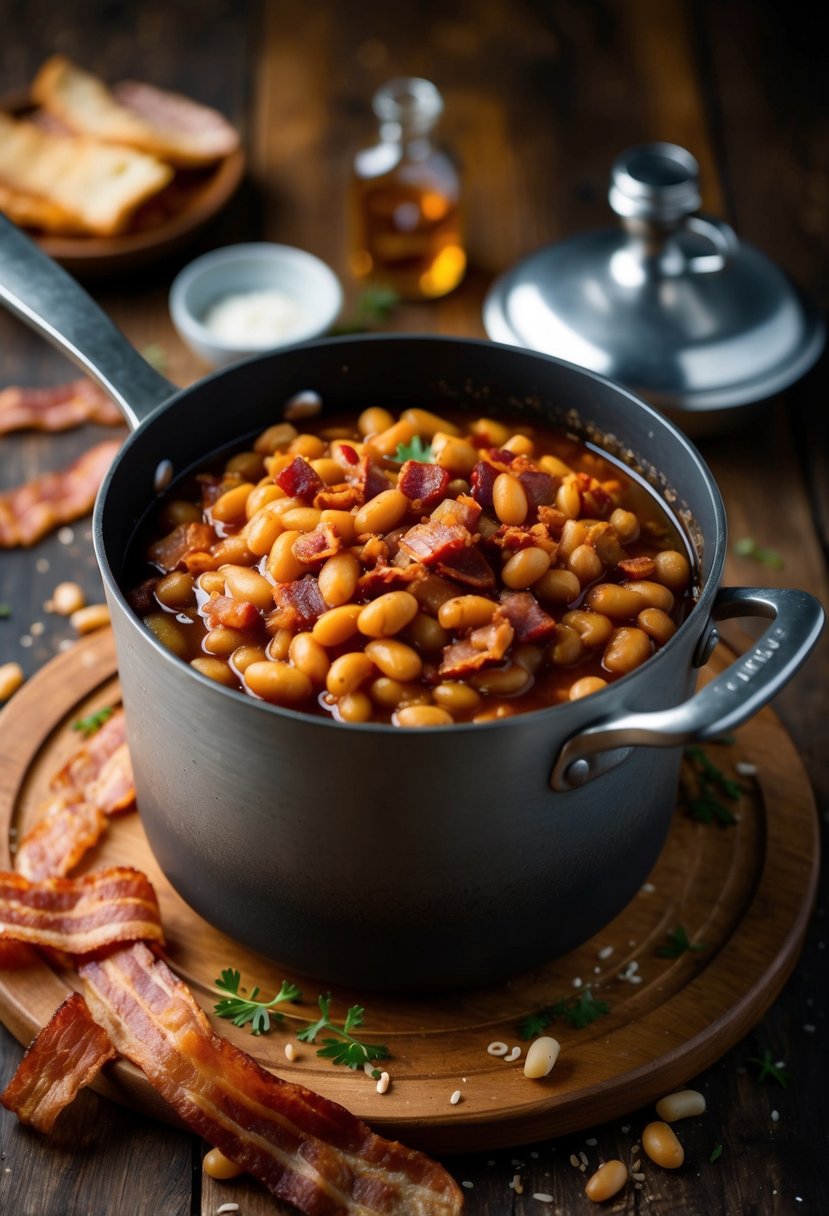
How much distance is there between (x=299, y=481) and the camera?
9.68 feet

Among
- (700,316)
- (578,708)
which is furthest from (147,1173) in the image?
(700,316)

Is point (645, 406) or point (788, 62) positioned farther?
point (788, 62)

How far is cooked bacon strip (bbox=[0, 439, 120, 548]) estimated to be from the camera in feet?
13.4

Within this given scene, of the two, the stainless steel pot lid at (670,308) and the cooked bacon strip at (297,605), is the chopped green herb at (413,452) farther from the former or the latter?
the stainless steel pot lid at (670,308)

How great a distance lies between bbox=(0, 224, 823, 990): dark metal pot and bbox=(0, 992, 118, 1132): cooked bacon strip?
33 centimetres

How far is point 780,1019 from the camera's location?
303 centimetres

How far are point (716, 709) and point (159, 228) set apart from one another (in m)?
3.32

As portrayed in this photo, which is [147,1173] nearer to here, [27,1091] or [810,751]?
[27,1091]

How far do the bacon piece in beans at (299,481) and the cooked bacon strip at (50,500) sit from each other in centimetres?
128

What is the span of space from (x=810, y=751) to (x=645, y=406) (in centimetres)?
110

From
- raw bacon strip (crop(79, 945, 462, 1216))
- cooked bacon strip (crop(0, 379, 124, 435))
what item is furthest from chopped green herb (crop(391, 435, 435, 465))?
cooked bacon strip (crop(0, 379, 124, 435))

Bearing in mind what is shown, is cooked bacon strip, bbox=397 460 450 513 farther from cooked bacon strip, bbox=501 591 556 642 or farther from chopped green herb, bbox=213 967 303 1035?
chopped green herb, bbox=213 967 303 1035

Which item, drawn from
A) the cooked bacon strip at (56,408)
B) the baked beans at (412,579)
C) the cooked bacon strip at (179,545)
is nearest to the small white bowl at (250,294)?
the cooked bacon strip at (56,408)

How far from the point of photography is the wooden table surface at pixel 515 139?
4098 millimetres
